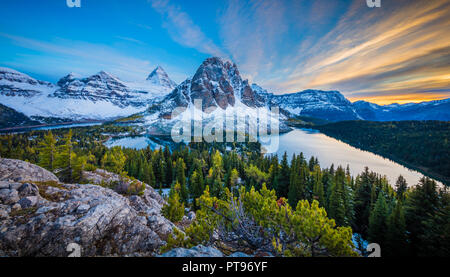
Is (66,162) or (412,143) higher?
(66,162)

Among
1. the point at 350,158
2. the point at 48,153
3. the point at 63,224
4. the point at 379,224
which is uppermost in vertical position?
the point at 48,153

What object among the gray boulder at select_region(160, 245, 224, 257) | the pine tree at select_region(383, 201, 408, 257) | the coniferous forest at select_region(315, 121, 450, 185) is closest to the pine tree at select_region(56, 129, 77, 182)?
the gray boulder at select_region(160, 245, 224, 257)

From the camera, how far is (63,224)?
682 centimetres

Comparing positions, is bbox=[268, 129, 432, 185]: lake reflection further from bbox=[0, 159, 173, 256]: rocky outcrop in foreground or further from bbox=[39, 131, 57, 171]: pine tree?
bbox=[39, 131, 57, 171]: pine tree

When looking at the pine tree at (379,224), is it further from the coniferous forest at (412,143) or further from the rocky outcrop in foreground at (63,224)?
the coniferous forest at (412,143)

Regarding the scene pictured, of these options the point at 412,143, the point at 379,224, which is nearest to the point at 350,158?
the point at 412,143

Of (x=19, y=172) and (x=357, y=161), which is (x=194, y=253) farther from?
(x=357, y=161)

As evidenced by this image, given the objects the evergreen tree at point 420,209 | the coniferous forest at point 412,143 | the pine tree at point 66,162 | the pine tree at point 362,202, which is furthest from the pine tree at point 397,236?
the coniferous forest at point 412,143

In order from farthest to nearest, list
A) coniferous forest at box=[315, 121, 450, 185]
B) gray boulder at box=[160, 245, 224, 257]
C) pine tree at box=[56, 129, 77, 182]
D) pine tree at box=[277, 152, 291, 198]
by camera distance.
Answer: coniferous forest at box=[315, 121, 450, 185] < pine tree at box=[277, 152, 291, 198] < pine tree at box=[56, 129, 77, 182] < gray boulder at box=[160, 245, 224, 257]

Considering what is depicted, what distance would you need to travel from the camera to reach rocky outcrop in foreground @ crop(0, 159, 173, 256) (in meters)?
6.18

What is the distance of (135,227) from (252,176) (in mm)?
32234

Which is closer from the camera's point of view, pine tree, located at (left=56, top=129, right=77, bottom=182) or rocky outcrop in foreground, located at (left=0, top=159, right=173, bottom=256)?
rocky outcrop in foreground, located at (left=0, top=159, right=173, bottom=256)

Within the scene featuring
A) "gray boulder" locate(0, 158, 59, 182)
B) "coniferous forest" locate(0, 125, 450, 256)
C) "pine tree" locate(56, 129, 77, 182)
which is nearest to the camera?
"coniferous forest" locate(0, 125, 450, 256)

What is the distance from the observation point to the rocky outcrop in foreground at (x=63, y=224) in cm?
618
